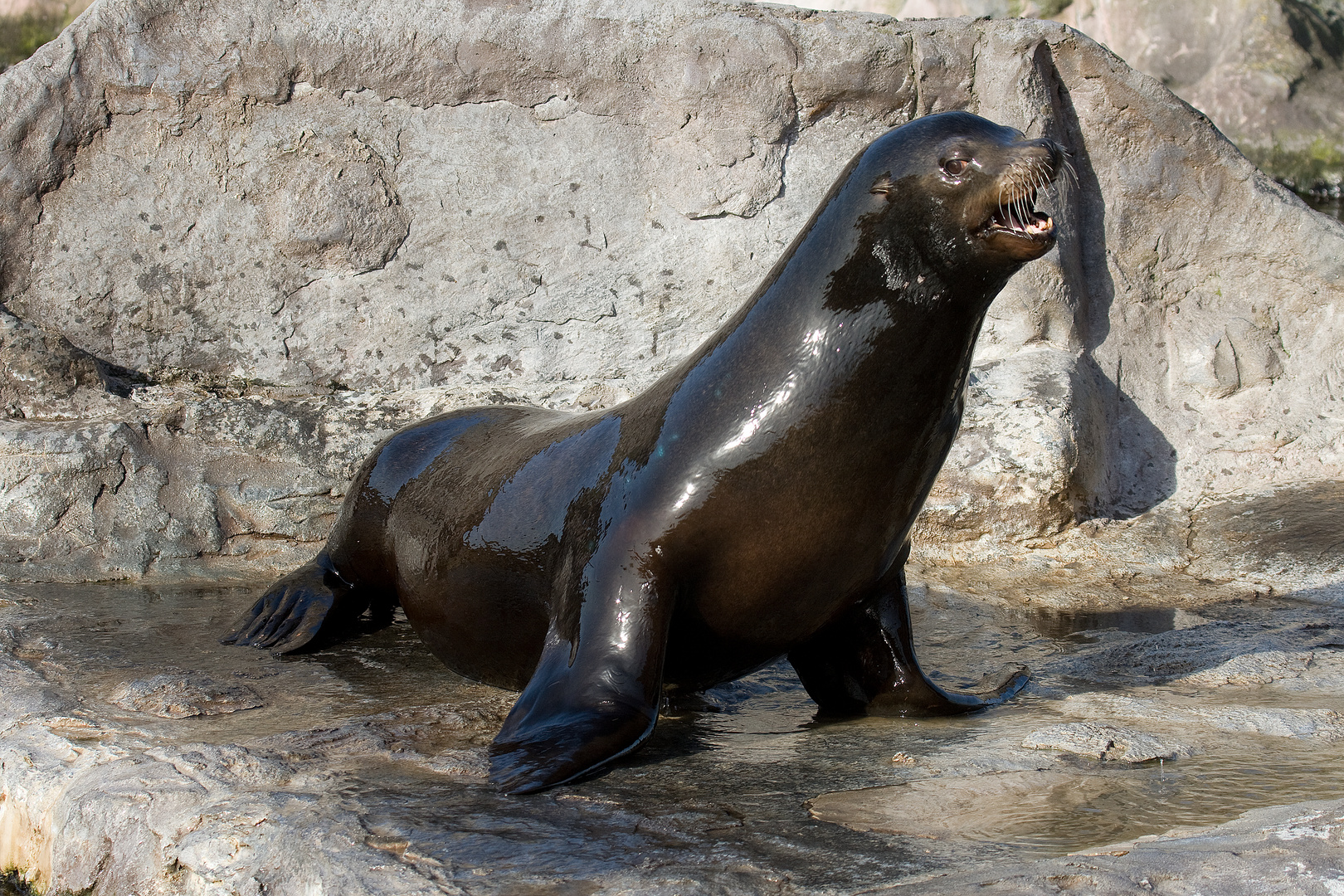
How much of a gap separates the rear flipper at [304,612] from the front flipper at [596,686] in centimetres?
133

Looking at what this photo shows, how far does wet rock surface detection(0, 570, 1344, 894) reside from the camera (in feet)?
6.65

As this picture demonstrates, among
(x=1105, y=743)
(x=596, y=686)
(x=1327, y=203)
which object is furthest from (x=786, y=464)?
(x=1327, y=203)

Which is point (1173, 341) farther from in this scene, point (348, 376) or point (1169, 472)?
point (348, 376)

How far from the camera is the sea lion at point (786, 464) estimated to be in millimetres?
2803

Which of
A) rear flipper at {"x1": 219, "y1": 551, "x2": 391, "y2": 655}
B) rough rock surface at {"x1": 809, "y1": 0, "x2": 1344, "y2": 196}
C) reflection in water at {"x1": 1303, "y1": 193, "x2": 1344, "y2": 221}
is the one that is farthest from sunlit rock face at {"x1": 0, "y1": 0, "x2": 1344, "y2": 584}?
rough rock surface at {"x1": 809, "y1": 0, "x2": 1344, "y2": 196}

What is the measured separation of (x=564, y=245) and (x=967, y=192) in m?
3.72

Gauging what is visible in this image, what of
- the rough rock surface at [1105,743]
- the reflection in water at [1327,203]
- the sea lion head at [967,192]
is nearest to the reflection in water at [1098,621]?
the rough rock surface at [1105,743]

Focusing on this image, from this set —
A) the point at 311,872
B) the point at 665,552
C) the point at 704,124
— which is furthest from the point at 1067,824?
the point at 704,124

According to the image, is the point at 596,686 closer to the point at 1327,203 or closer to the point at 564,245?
the point at 564,245

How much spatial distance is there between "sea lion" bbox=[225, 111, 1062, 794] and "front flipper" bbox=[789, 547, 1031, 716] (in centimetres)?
1

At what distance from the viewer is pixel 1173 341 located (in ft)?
21.3

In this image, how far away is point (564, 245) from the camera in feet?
20.7

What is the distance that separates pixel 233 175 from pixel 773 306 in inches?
152

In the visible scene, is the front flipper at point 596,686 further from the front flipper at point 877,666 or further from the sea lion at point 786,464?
the front flipper at point 877,666
